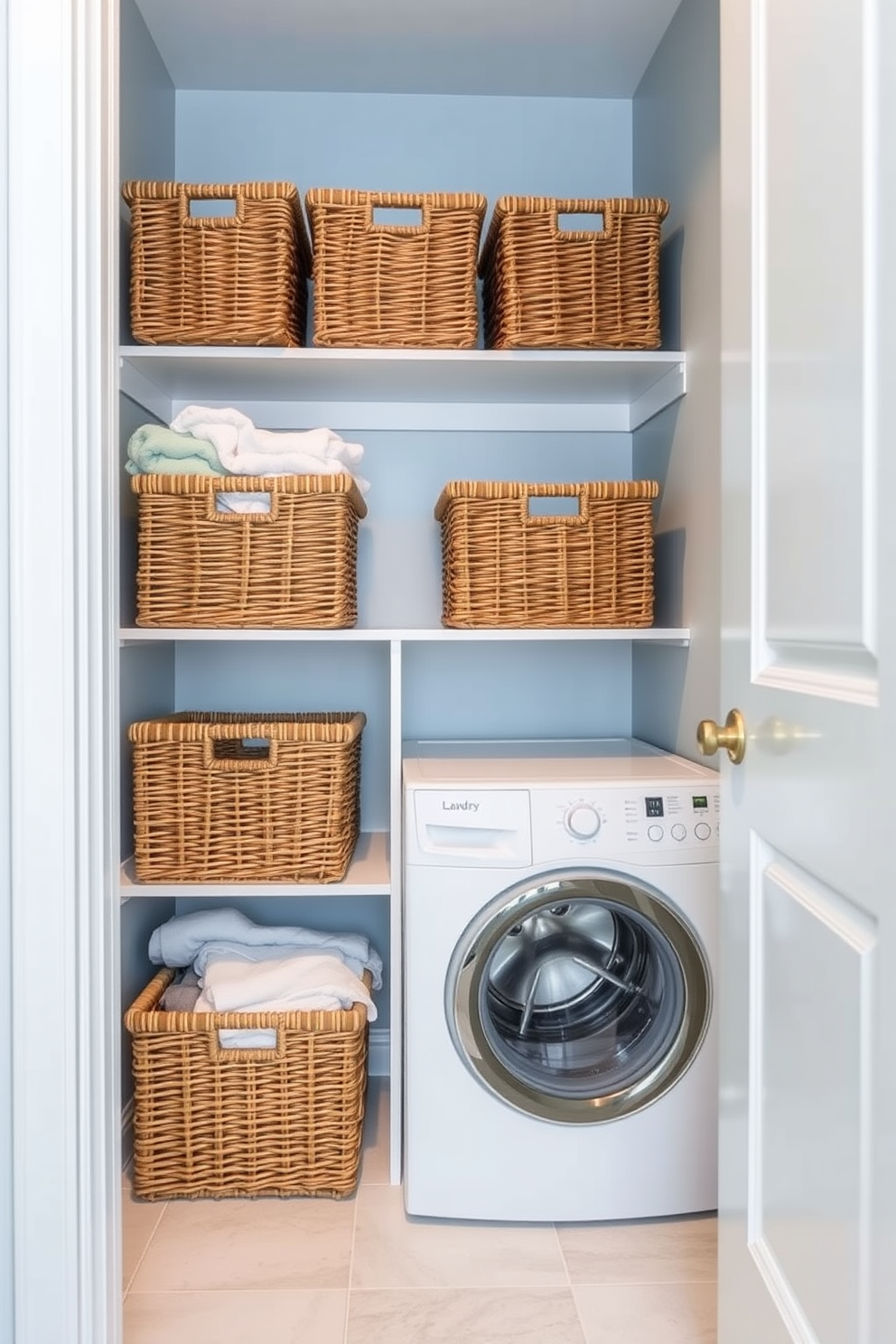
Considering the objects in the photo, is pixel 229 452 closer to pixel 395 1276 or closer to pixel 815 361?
pixel 815 361

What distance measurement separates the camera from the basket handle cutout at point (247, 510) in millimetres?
2066

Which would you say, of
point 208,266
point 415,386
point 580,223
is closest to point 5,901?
point 208,266

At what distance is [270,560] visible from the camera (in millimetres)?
2088

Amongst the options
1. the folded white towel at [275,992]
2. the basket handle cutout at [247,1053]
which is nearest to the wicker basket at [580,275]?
the folded white towel at [275,992]

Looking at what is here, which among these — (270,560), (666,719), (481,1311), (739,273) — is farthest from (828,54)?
(481,1311)

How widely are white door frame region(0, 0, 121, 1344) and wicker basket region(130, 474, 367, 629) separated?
0.83 meters

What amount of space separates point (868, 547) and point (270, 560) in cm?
138

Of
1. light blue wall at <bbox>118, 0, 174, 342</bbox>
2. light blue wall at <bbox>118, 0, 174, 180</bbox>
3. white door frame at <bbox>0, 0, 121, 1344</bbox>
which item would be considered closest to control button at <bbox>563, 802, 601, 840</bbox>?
white door frame at <bbox>0, 0, 121, 1344</bbox>

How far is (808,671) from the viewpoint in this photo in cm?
107

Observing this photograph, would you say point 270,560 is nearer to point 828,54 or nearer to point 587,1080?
point 587,1080

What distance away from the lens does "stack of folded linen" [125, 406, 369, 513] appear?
210 centimetres

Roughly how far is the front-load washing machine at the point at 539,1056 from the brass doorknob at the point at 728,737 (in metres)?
0.65

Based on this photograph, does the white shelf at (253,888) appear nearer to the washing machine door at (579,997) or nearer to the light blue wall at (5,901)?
the washing machine door at (579,997)

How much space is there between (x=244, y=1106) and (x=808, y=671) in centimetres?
149
